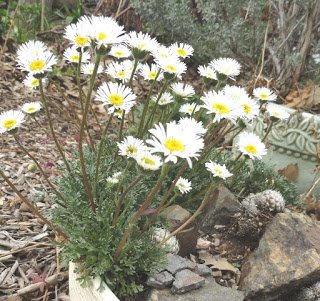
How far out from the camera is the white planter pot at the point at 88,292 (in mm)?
1343

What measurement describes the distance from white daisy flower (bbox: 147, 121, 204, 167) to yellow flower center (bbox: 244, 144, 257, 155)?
0.45 metres

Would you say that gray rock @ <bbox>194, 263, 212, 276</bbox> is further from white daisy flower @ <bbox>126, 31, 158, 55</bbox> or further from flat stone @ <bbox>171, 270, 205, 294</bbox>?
white daisy flower @ <bbox>126, 31, 158, 55</bbox>

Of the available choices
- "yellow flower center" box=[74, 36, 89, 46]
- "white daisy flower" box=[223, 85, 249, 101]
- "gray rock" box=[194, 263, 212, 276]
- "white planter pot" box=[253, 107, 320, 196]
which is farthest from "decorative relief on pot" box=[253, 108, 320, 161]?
"yellow flower center" box=[74, 36, 89, 46]

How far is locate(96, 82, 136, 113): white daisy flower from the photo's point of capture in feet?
4.47

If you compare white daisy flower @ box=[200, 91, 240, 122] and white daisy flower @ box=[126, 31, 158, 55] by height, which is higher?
white daisy flower @ box=[126, 31, 158, 55]

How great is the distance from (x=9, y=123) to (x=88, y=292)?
50 cm

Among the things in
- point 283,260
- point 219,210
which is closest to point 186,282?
point 283,260

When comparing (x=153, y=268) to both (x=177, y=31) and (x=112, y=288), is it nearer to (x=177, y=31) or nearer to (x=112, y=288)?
(x=112, y=288)

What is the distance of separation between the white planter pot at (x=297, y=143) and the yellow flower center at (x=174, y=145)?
4.49ft

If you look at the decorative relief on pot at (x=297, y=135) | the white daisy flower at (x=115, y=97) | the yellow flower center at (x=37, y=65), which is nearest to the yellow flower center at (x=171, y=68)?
the white daisy flower at (x=115, y=97)

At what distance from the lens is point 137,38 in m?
1.42

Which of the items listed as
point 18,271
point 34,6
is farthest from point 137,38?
point 34,6

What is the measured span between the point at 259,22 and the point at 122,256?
2.36m

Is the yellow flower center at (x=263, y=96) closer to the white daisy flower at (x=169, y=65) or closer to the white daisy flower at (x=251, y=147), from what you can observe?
the white daisy flower at (x=251, y=147)
